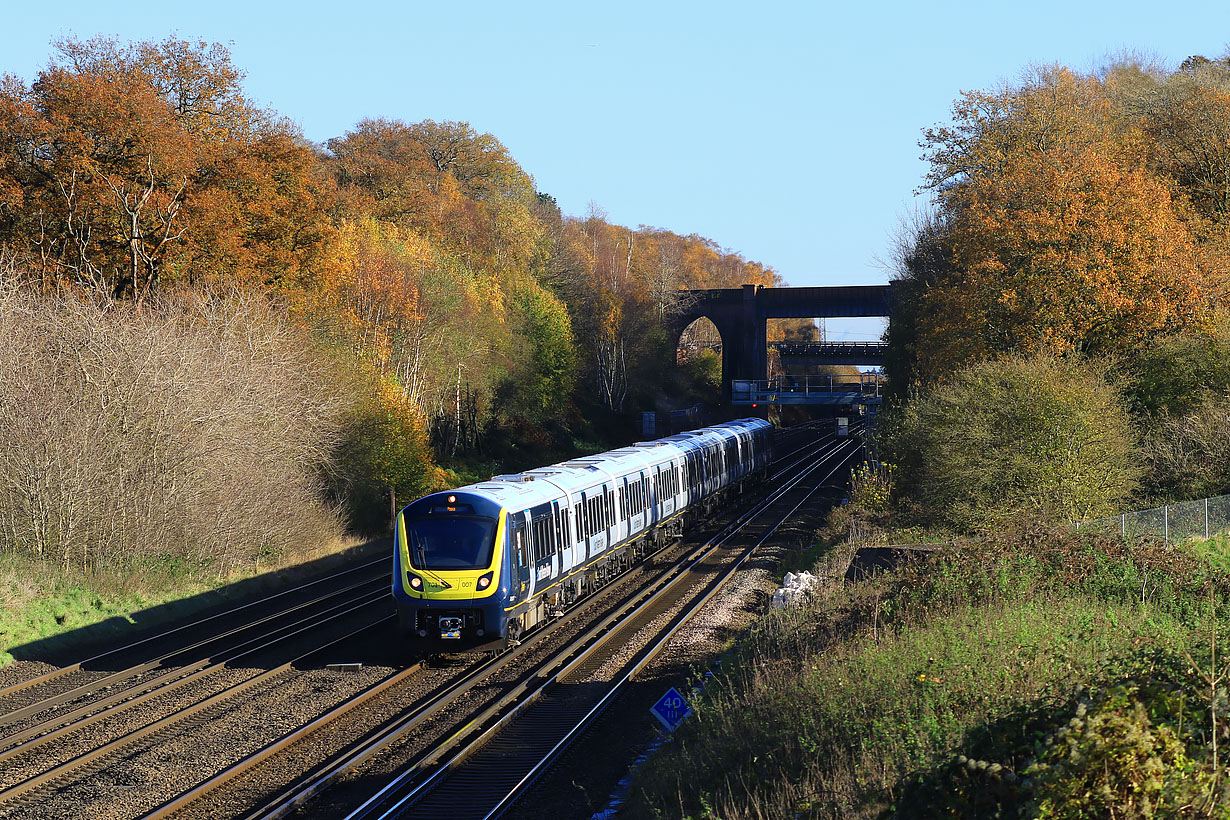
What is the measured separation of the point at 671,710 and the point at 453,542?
6901mm

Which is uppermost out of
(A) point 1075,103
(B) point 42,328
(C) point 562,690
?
(A) point 1075,103

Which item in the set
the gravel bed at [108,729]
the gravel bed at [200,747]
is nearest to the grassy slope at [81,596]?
the gravel bed at [108,729]

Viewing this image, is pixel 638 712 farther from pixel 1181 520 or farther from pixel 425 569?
pixel 1181 520

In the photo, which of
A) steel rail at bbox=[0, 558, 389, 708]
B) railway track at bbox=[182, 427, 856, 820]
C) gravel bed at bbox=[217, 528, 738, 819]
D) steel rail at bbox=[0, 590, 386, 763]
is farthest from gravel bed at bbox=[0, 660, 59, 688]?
railway track at bbox=[182, 427, 856, 820]

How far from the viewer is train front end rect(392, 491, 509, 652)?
15750 millimetres

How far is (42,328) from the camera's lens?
2275 cm

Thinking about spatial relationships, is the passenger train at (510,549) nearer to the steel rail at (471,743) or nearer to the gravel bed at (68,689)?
the steel rail at (471,743)

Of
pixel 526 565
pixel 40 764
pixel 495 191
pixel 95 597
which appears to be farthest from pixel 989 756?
pixel 495 191

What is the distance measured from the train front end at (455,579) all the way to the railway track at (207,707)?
0.62m

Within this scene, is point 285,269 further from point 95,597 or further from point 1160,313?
point 1160,313

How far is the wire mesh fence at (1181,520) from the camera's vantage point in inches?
702

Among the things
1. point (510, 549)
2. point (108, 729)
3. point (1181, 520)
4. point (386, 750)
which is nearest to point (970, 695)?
point (386, 750)

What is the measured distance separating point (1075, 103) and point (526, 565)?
30925mm

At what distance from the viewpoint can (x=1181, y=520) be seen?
1856 cm
